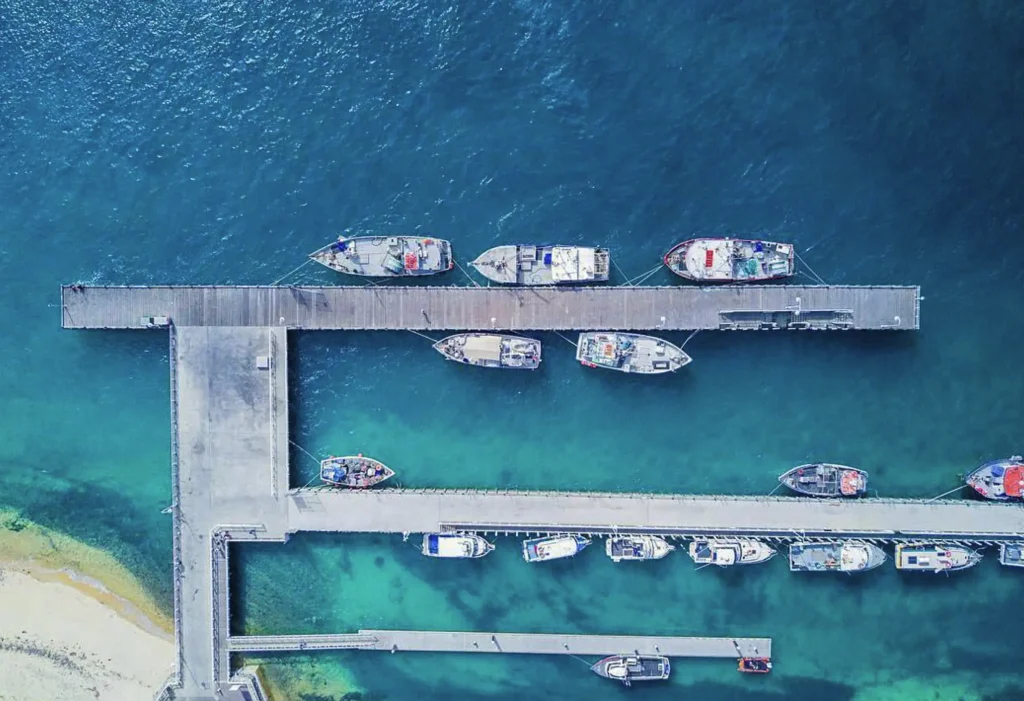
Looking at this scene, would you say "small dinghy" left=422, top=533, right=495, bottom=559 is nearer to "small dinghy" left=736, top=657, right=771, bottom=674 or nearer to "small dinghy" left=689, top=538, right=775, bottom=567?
"small dinghy" left=689, top=538, right=775, bottom=567

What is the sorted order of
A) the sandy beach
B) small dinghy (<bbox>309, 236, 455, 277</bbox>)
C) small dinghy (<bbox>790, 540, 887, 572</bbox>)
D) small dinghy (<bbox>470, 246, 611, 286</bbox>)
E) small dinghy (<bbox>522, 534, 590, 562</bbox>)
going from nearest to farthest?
small dinghy (<bbox>470, 246, 611, 286</bbox>) < small dinghy (<bbox>309, 236, 455, 277</bbox>) < small dinghy (<bbox>790, 540, 887, 572</bbox>) < small dinghy (<bbox>522, 534, 590, 562</bbox>) < the sandy beach

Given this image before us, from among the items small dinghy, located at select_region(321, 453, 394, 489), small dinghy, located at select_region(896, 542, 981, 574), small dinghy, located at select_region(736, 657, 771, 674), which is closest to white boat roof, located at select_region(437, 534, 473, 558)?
small dinghy, located at select_region(321, 453, 394, 489)

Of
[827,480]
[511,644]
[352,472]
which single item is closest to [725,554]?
[827,480]

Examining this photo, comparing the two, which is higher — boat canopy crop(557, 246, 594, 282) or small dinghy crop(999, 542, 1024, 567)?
boat canopy crop(557, 246, 594, 282)

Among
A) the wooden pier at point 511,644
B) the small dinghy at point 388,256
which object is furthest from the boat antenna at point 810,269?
the wooden pier at point 511,644

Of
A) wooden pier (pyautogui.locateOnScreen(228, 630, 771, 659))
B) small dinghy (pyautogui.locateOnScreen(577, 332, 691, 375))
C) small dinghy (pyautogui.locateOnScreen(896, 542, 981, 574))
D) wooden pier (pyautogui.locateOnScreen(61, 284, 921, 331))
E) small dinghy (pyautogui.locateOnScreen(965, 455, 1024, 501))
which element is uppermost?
wooden pier (pyautogui.locateOnScreen(61, 284, 921, 331))

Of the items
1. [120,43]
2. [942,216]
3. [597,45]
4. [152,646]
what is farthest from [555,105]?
[152,646]

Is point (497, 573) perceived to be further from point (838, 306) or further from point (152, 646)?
point (838, 306)
